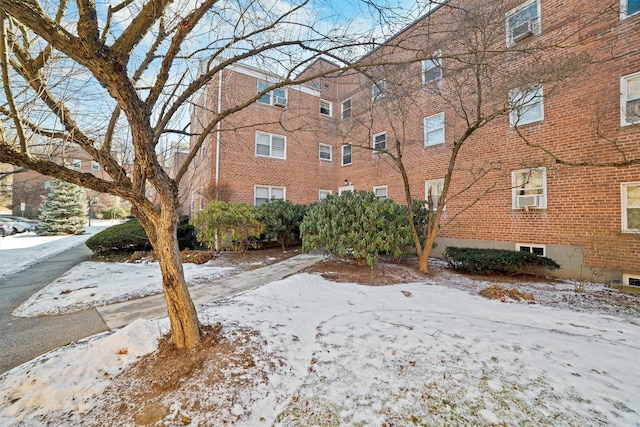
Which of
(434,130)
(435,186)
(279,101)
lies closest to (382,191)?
(435,186)

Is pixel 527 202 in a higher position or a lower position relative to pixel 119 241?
higher

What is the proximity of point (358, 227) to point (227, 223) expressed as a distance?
4.23 m

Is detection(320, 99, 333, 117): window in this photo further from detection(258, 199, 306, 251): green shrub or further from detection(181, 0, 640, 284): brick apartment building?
detection(258, 199, 306, 251): green shrub

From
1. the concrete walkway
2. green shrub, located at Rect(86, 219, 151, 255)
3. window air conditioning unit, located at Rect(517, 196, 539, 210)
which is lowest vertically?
the concrete walkway

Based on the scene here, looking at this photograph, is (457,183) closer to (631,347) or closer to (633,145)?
(633,145)

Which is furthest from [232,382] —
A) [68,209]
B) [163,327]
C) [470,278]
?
[68,209]

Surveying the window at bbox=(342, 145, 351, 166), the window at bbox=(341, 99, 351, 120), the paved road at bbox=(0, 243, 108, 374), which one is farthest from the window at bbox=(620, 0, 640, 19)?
the paved road at bbox=(0, 243, 108, 374)

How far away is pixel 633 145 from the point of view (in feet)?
18.6

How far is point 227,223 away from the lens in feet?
26.0

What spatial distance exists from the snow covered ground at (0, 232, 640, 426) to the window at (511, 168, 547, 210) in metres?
4.14

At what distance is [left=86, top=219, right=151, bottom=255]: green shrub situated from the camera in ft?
27.2

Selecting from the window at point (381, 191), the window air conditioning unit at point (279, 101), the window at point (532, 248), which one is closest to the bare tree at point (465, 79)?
the window at point (381, 191)

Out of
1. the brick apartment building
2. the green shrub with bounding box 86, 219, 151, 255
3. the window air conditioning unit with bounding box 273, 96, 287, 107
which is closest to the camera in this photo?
the brick apartment building

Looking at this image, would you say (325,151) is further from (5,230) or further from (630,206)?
(5,230)
